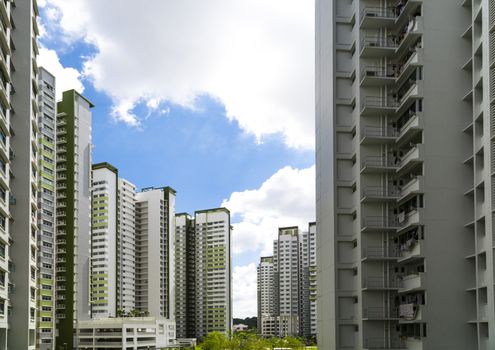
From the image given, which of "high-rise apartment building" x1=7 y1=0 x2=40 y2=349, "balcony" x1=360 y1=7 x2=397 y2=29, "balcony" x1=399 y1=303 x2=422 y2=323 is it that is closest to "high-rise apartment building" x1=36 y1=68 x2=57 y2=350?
"high-rise apartment building" x1=7 y1=0 x2=40 y2=349

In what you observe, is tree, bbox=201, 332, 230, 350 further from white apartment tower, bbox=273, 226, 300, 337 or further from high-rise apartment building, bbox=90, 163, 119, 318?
white apartment tower, bbox=273, 226, 300, 337

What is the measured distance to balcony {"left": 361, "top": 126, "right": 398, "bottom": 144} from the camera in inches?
1371

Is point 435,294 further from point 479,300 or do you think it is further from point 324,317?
point 324,317

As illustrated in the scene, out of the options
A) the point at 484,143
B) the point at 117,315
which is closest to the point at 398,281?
the point at 484,143

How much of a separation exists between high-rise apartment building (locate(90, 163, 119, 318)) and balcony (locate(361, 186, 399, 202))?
8120cm

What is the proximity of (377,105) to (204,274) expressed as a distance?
108662 mm

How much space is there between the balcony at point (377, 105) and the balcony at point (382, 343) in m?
12.1

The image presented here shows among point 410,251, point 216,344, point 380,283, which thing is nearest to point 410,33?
point 410,251

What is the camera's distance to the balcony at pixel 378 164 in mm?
34625

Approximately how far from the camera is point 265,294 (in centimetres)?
16300

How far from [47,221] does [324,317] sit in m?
49.1

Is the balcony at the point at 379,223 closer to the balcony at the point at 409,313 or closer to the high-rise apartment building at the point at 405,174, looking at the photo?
the high-rise apartment building at the point at 405,174

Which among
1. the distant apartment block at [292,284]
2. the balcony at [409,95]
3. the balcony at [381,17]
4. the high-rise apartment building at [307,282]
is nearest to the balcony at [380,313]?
the balcony at [409,95]

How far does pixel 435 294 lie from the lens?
94.7 feet
